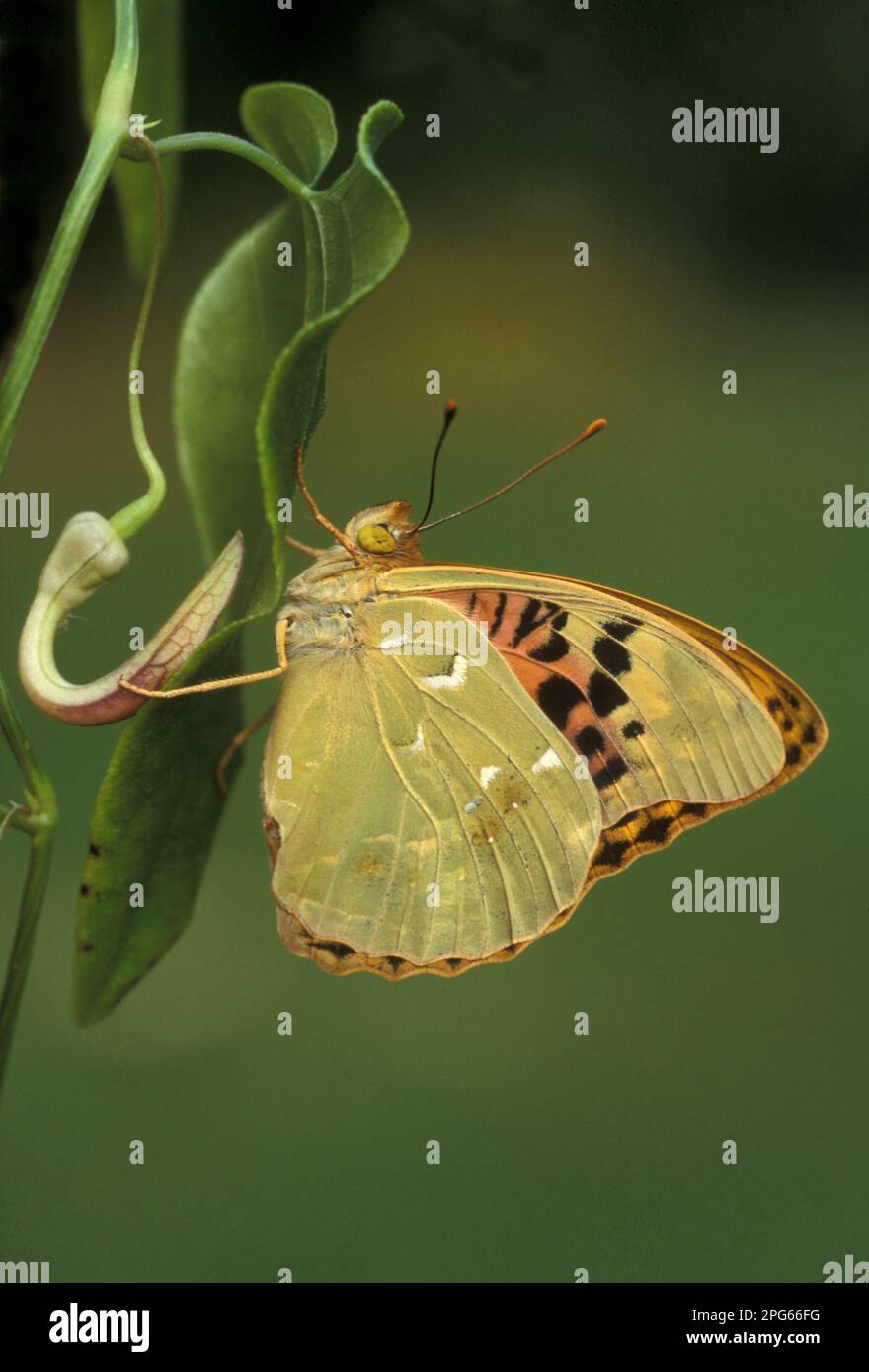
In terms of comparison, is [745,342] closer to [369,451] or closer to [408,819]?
[369,451]

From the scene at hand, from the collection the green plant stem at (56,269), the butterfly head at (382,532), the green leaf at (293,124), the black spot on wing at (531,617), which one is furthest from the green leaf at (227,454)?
the black spot on wing at (531,617)

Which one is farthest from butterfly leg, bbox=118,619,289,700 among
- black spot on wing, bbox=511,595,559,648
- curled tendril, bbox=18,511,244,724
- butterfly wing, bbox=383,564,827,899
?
black spot on wing, bbox=511,595,559,648

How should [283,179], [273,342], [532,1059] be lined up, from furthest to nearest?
[532,1059] → [273,342] → [283,179]

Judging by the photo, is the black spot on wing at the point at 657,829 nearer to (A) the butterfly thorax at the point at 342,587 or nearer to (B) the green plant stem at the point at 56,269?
(A) the butterfly thorax at the point at 342,587

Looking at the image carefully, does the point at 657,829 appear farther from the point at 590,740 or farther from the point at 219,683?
the point at 219,683

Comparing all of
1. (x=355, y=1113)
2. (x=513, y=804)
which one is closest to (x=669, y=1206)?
(x=355, y=1113)
